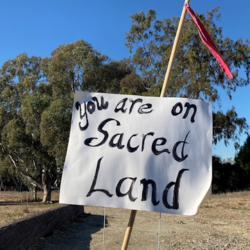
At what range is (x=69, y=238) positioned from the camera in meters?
5.97

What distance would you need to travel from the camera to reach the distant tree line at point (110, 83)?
20344 mm

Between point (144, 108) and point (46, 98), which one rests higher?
point (46, 98)

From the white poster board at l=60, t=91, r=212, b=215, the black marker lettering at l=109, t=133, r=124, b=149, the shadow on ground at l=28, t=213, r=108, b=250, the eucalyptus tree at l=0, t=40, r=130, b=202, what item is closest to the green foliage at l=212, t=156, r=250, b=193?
the eucalyptus tree at l=0, t=40, r=130, b=202

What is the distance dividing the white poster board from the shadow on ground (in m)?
2.76

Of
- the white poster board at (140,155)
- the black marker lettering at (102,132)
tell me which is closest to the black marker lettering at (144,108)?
the white poster board at (140,155)

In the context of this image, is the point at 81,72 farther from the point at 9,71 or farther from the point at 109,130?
the point at 109,130

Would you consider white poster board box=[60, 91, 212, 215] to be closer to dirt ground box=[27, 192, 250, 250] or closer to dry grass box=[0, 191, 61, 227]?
dry grass box=[0, 191, 61, 227]

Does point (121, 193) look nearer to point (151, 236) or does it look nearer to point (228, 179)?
point (151, 236)

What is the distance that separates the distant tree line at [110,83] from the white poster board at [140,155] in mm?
16242

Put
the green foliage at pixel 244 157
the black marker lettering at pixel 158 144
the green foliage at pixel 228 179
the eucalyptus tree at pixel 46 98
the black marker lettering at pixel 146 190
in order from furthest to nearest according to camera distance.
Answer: the green foliage at pixel 244 157, the green foliage at pixel 228 179, the eucalyptus tree at pixel 46 98, the black marker lettering at pixel 158 144, the black marker lettering at pixel 146 190

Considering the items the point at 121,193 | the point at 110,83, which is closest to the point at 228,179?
the point at 110,83

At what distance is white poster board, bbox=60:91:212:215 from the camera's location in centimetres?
240

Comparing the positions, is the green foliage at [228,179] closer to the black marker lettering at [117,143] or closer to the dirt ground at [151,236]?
the dirt ground at [151,236]

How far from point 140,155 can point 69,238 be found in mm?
4151
